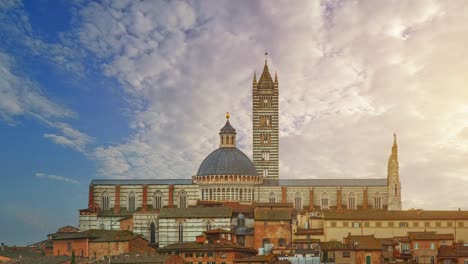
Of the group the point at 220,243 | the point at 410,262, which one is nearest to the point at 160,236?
the point at 220,243

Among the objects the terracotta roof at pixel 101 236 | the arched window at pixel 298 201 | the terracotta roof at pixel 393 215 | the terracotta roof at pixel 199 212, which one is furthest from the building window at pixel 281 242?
the arched window at pixel 298 201

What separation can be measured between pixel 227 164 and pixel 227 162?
292 mm

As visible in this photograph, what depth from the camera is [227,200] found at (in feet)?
298

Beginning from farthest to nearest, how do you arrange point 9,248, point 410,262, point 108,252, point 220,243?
point 9,248 → point 108,252 → point 220,243 → point 410,262

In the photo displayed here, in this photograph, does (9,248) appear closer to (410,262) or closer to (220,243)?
(220,243)

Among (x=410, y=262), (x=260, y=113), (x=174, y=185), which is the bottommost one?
(x=410, y=262)

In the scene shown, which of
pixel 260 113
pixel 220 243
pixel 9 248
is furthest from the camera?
pixel 260 113

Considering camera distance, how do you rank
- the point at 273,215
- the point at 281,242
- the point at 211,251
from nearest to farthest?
the point at 211,251
the point at 281,242
the point at 273,215

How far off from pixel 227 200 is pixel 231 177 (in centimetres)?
268

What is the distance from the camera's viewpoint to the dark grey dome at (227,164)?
9144cm

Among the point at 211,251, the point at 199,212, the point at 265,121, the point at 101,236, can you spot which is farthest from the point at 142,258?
the point at 265,121

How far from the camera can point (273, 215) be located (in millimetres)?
76500

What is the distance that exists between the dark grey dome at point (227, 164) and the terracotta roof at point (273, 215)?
1418 cm

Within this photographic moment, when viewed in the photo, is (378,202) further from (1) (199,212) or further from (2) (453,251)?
(2) (453,251)
